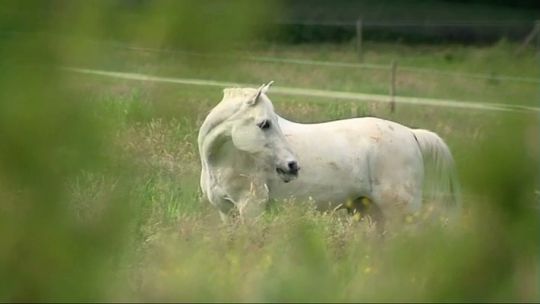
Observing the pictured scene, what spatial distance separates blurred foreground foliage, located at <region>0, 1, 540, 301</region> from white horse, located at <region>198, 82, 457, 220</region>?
9.74 feet

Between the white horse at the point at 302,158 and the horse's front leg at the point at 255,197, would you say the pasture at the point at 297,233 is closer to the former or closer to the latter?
the white horse at the point at 302,158

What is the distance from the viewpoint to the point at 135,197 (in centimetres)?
150

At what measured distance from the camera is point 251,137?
4.91 m

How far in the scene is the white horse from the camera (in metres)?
4.92

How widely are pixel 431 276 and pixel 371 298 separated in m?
0.07

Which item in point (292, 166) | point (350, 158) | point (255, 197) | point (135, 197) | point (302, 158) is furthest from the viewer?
point (350, 158)

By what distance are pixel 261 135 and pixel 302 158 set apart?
0.51 metres

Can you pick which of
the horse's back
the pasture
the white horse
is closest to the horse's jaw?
the white horse

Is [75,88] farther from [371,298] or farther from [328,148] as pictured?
[328,148]

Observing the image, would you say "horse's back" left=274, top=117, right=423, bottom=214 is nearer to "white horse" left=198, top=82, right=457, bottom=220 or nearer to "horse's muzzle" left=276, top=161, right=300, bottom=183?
"white horse" left=198, top=82, right=457, bottom=220

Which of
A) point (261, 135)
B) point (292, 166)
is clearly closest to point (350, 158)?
point (292, 166)

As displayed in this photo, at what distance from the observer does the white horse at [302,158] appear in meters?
4.92

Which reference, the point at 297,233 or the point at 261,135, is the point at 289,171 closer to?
the point at 261,135

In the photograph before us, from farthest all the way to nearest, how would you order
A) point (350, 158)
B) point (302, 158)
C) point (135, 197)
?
1. point (350, 158)
2. point (302, 158)
3. point (135, 197)
